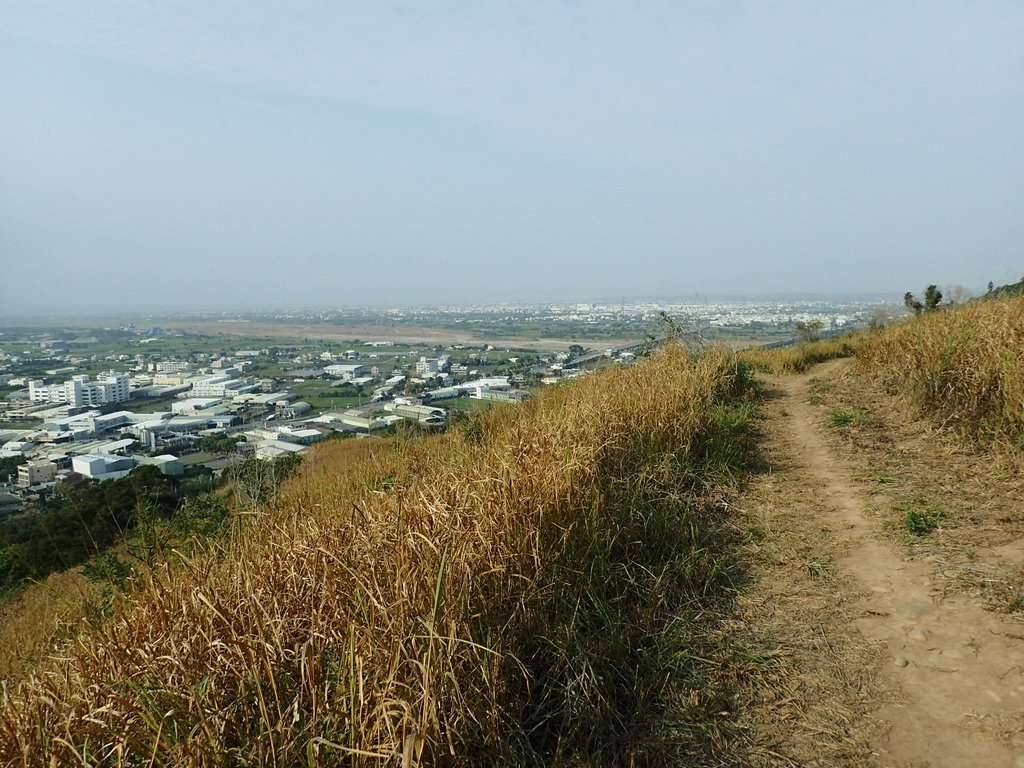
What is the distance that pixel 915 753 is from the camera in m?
2.03

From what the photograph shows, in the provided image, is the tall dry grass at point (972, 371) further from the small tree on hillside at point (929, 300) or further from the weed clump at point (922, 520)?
the small tree on hillside at point (929, 300)

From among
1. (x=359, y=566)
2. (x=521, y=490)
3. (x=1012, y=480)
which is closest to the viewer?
(x=359, y=566)

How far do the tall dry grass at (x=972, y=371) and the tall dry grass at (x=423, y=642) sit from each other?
9.68 feet

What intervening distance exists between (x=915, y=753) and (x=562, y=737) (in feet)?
4.14

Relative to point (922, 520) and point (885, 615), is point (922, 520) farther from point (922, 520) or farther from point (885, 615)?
point (885, 615)

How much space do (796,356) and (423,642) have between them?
1341cm

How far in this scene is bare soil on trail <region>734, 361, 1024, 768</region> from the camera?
214 cm

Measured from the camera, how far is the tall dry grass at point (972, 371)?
480cm

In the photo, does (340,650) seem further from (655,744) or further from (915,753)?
(915,753)

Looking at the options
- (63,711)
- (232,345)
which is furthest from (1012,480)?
(232,345)

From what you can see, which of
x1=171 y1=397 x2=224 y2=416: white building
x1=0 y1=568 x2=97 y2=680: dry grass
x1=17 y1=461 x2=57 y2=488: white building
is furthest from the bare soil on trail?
x1=171 y1=397 x2=224 y2=416: white building

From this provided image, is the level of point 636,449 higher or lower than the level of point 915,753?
higher

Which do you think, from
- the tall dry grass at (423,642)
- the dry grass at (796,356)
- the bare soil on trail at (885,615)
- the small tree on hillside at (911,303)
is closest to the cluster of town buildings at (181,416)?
the tall dry grass at (423,642)

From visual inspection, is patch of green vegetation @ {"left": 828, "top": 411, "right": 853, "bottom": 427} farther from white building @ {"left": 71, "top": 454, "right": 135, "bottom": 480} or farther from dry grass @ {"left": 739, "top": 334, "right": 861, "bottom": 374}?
white building @ {"left": 71, "top": 454, "right": 135, "bottom": 480}
